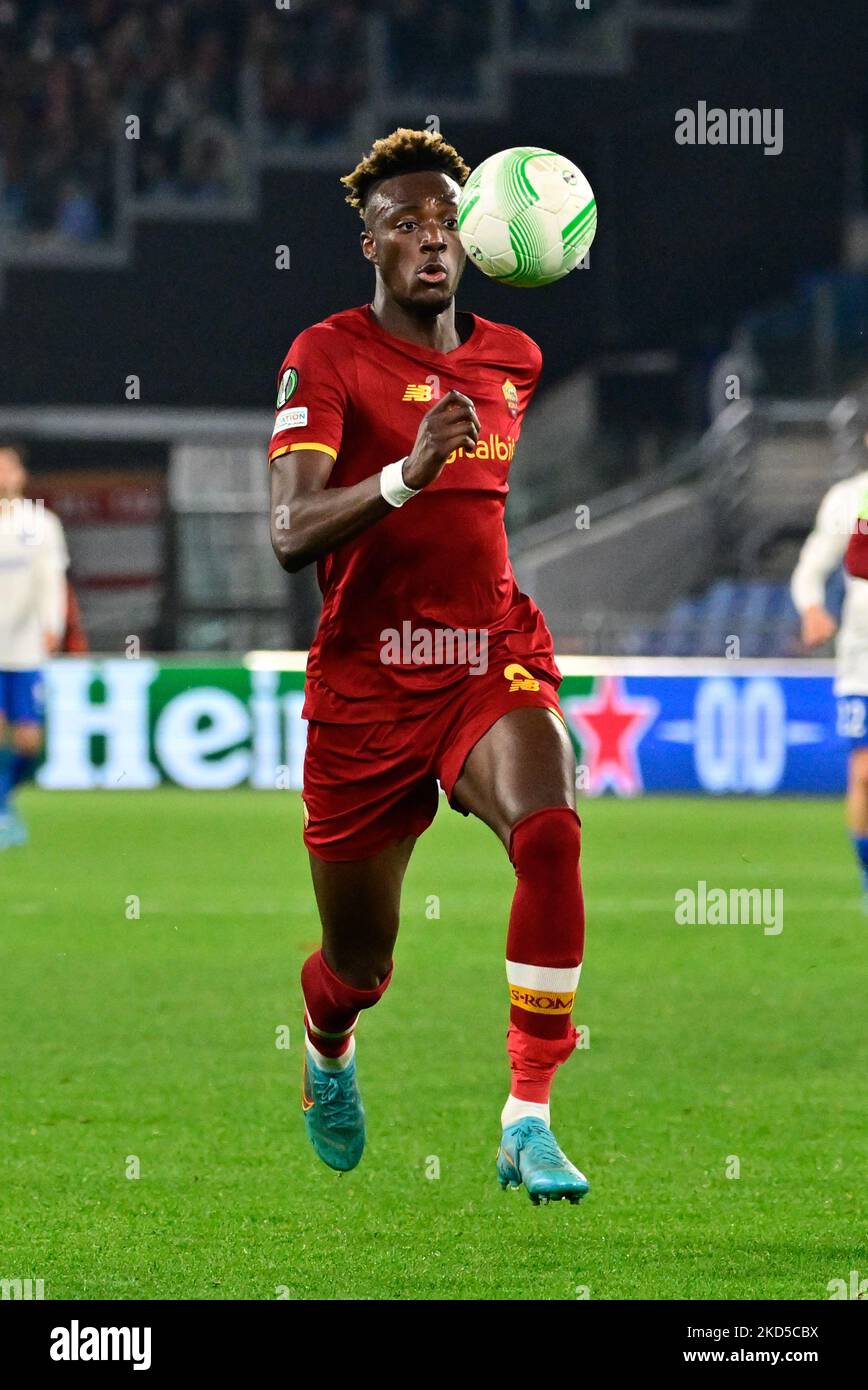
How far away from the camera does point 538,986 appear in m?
4.10

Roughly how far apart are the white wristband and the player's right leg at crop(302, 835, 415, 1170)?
87 centimetres

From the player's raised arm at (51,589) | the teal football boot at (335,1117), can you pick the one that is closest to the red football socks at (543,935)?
the teal football boot at (335,1117)

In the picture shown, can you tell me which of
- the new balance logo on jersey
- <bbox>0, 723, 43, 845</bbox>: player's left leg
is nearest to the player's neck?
the new balance logo on jersey

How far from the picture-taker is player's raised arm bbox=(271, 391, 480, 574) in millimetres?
4027

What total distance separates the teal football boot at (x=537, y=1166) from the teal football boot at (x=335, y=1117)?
914 millimetres

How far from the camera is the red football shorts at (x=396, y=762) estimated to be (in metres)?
4.40

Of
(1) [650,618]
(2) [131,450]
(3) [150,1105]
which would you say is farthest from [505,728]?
(2) [131,450]

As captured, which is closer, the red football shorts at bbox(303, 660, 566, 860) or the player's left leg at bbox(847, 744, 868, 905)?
the red football shorts at bbox(303, 660, 566, 860)

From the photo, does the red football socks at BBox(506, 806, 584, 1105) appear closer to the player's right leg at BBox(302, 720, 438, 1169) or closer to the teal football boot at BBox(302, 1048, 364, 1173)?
the player's right leg at BBox(302, 720, 438, 1169)

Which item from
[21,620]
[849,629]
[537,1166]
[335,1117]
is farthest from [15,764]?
[537,1166]

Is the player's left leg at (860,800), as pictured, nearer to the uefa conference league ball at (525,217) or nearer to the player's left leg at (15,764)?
the player's left leg at (15,764)

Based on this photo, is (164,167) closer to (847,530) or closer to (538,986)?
(847,530)

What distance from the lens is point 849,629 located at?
1019 cm

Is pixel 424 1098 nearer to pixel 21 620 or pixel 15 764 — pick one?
pixel 15 764
